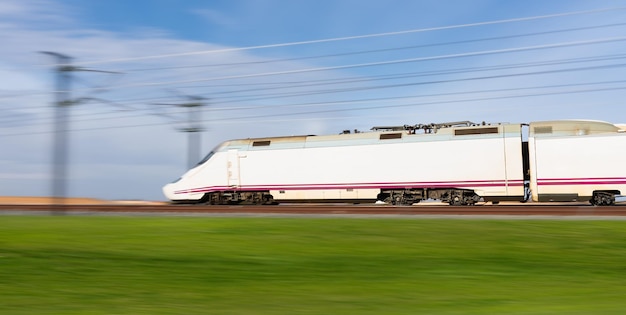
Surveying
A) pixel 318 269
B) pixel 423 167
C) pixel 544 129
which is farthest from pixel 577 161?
pixel 318 269

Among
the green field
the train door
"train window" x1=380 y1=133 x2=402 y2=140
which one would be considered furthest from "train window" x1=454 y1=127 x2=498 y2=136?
the train door

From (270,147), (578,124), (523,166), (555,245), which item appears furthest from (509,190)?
(555,245)

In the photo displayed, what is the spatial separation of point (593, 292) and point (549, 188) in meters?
19.5

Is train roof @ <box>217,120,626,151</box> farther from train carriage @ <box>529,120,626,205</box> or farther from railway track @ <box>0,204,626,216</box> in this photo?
railway track @ <box>0,204,626,216</box>

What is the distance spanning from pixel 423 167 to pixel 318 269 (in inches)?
787

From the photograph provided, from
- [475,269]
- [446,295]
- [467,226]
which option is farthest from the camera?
[467,226]

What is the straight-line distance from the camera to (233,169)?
118 feet

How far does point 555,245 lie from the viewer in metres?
14.8

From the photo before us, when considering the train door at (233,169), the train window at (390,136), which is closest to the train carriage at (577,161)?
the train window at (390,136)

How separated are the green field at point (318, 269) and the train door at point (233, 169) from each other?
16746 mm

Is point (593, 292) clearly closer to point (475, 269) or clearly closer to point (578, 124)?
point (475, 269)

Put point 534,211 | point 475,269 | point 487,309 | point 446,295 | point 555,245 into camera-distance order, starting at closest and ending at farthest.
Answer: point 487,309 → point 446,295 → point 475,269 → point 555,245 → point 534,211

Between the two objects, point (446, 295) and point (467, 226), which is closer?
point (446, 295)

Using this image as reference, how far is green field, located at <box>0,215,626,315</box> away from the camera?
8.86m
